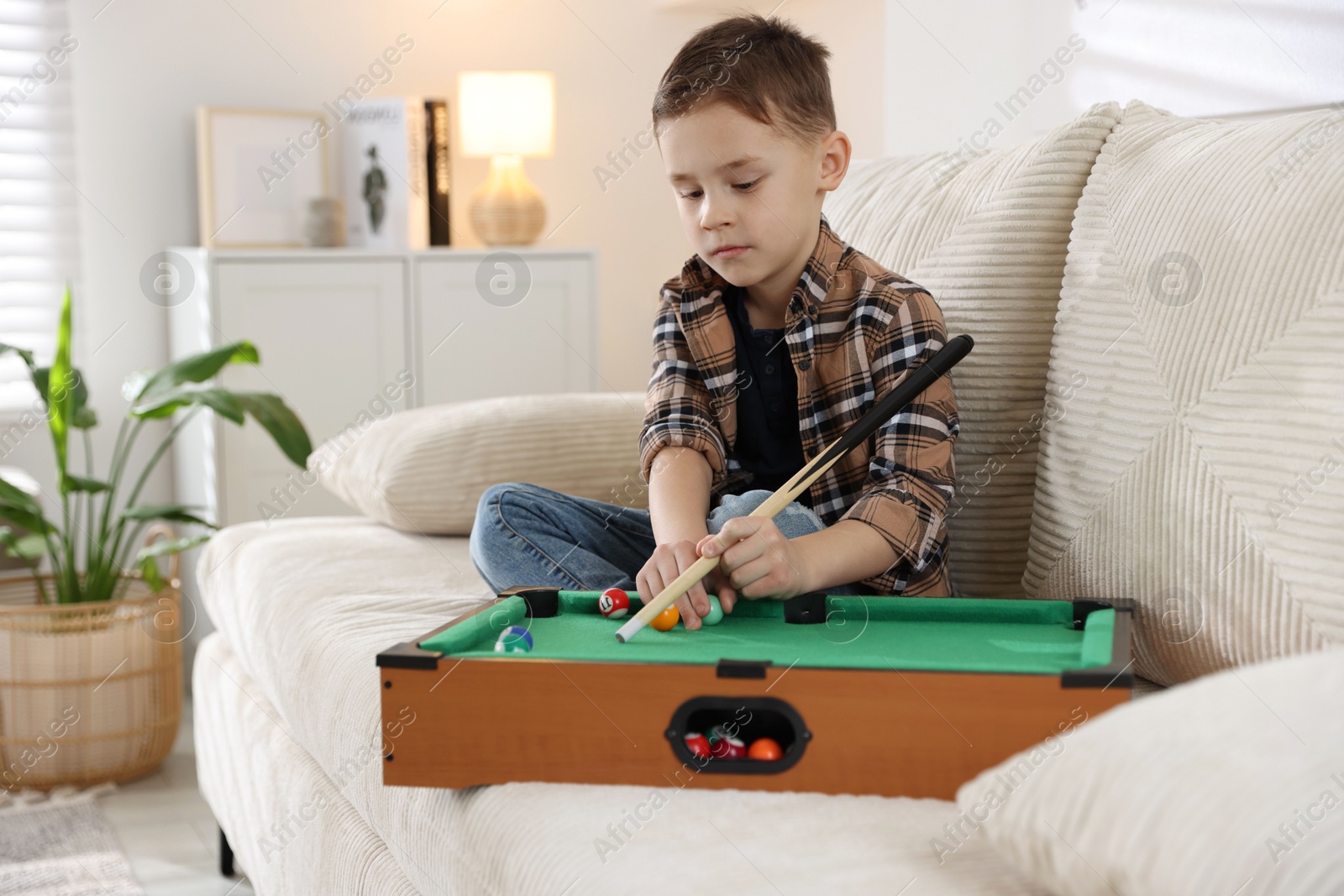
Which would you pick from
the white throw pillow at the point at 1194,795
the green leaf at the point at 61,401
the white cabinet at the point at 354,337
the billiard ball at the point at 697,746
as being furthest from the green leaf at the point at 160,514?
the white throw pillow at the point at 1194,795

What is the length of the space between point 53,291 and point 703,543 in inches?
82.8

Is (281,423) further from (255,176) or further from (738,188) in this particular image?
(738,188)

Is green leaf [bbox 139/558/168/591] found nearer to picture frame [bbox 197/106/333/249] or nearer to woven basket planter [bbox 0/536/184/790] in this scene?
woven basket planter [bbox 0/536/184/790]

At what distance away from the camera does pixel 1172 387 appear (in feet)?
2.84

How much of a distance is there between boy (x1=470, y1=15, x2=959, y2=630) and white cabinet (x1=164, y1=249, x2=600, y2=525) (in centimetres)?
120

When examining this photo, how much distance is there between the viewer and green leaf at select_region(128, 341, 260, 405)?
1.90 metres

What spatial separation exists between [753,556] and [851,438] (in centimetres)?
16

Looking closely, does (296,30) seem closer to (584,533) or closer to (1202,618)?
(584,533)

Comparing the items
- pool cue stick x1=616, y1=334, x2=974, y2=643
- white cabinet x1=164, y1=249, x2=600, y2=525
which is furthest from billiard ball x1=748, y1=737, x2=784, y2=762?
white cabinet x1=164, y1=249, x2=600, y2=525

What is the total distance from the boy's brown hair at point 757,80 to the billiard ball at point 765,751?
58 centimetres

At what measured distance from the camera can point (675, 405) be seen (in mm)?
1164

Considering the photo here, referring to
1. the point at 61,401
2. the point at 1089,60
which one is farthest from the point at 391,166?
the point at 1089,60

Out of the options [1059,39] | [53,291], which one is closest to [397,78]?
[53,291]

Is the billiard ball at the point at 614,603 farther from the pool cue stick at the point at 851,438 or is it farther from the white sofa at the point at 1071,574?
the white sofa at the point at 1071,574
